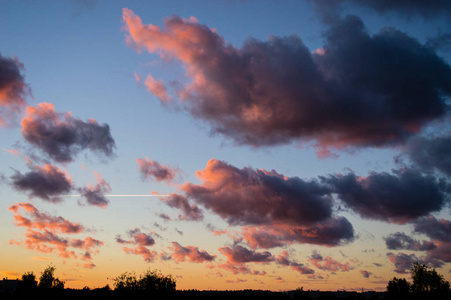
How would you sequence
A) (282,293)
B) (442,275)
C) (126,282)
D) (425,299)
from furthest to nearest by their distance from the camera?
(126,282) < (282,293) < (442,275) < (425,299)

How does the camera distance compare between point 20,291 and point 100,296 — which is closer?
point 100,296

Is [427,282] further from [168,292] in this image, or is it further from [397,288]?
[168,292]

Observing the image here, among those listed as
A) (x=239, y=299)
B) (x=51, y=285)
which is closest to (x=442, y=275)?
(x=239, y=299)

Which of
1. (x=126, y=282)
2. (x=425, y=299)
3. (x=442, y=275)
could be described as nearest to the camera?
(x=425, y=299)

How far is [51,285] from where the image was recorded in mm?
198000

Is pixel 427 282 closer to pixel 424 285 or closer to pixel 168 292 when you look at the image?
pixel 424 285

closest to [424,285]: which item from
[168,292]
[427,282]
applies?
[427,282]

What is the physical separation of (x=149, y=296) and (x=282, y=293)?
2520 inches

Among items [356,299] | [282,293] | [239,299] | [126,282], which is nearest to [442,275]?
[356,299]

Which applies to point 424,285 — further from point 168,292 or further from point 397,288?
point 168,292

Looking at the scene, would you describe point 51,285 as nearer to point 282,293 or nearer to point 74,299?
point 74,299

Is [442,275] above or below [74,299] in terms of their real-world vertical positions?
above

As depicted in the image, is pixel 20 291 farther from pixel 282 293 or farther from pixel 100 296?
pixel 282 293

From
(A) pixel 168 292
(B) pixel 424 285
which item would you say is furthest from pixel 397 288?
(A) pixel 168 292
